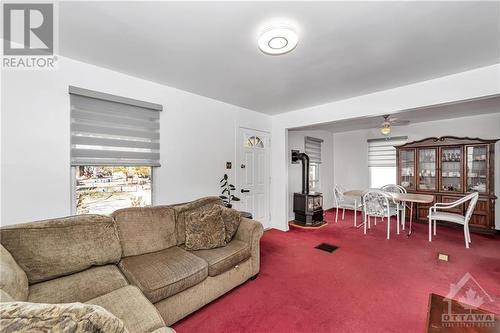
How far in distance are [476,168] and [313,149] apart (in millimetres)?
3364

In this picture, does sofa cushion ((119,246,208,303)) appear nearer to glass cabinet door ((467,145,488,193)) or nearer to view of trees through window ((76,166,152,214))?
view of trees through window ((76,166,152,214))

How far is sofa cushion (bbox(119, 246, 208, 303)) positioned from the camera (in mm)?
1719

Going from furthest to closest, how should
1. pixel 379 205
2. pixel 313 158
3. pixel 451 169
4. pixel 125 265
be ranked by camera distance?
1. pixel 313 158
2. pixel 451 169
3. pixel 379 205
4. pixel 125 265

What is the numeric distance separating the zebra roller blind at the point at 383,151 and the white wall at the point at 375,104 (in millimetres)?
2943

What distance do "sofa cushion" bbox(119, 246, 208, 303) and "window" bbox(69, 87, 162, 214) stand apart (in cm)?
94

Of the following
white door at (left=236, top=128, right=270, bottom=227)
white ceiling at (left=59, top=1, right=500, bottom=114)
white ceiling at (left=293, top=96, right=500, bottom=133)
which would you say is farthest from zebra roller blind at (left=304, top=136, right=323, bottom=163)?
white ceiling at (left=59, top=1, right=500, bottom=114)

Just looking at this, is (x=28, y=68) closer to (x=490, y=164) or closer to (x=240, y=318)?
(x=240, y=318)

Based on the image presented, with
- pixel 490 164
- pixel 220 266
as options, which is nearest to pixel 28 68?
pixel 220 266

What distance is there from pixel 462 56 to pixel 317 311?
9.65 ft

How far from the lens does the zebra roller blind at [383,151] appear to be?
566 centimetres

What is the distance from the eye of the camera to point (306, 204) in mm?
4891

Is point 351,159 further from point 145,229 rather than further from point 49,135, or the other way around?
point 49,135

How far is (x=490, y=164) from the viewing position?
4.27m

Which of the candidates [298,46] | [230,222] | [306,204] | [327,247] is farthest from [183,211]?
[306,204]
